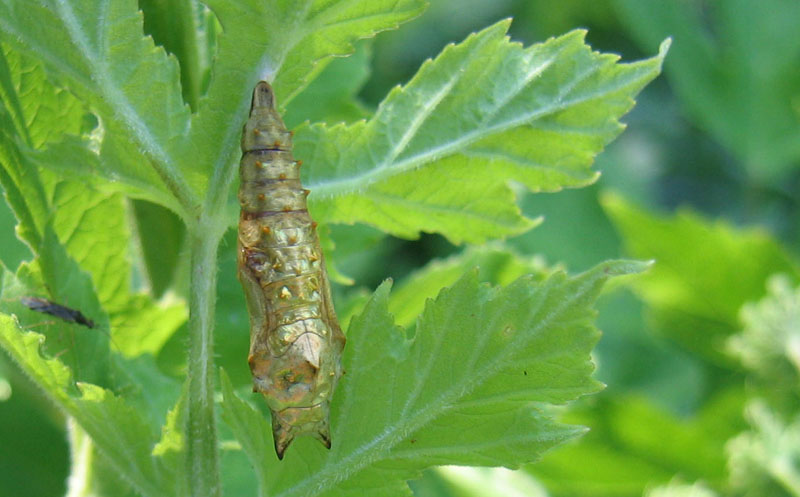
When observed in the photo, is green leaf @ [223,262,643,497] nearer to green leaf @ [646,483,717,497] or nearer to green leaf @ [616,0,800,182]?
green leaf @ [646,483,717,497]

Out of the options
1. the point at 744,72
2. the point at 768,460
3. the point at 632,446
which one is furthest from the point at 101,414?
the point at 744,72

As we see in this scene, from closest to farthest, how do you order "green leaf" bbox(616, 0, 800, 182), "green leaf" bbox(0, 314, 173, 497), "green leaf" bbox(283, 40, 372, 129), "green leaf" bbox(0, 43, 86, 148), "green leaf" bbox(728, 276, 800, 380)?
"green leaf" bbox(0, 314, 173, 497) < "green leaf" bbox(0, 43, 86, 148) < "green leaf" bbox(283, 40, 372, 129) < "green leaf" bbox(728, 276, 800, 380) < "green leaf" bbox(616, 0, 800, 182)

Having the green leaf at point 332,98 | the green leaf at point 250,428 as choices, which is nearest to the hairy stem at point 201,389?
the green leaf at point 250,428

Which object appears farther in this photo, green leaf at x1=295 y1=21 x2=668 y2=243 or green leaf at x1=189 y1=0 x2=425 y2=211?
green leaf at x1=295 y1=21 x2=668 y2=243

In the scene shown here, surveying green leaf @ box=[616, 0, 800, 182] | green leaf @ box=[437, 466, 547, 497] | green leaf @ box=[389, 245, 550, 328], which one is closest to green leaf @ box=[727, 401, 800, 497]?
green leaf @ box=[437, 466, 547, 497]

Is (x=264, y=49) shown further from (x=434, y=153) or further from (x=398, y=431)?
(x=398, y=431)

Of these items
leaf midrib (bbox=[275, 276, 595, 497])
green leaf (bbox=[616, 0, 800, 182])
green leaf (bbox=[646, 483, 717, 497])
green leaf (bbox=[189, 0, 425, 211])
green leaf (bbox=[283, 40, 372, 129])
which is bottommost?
leaf midrib (bbox=[275, 276, 595, 497])

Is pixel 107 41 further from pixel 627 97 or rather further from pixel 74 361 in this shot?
pixel 627 97

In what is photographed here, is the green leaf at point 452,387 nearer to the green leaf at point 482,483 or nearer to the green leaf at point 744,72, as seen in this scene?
the green leaf at point 482,483
